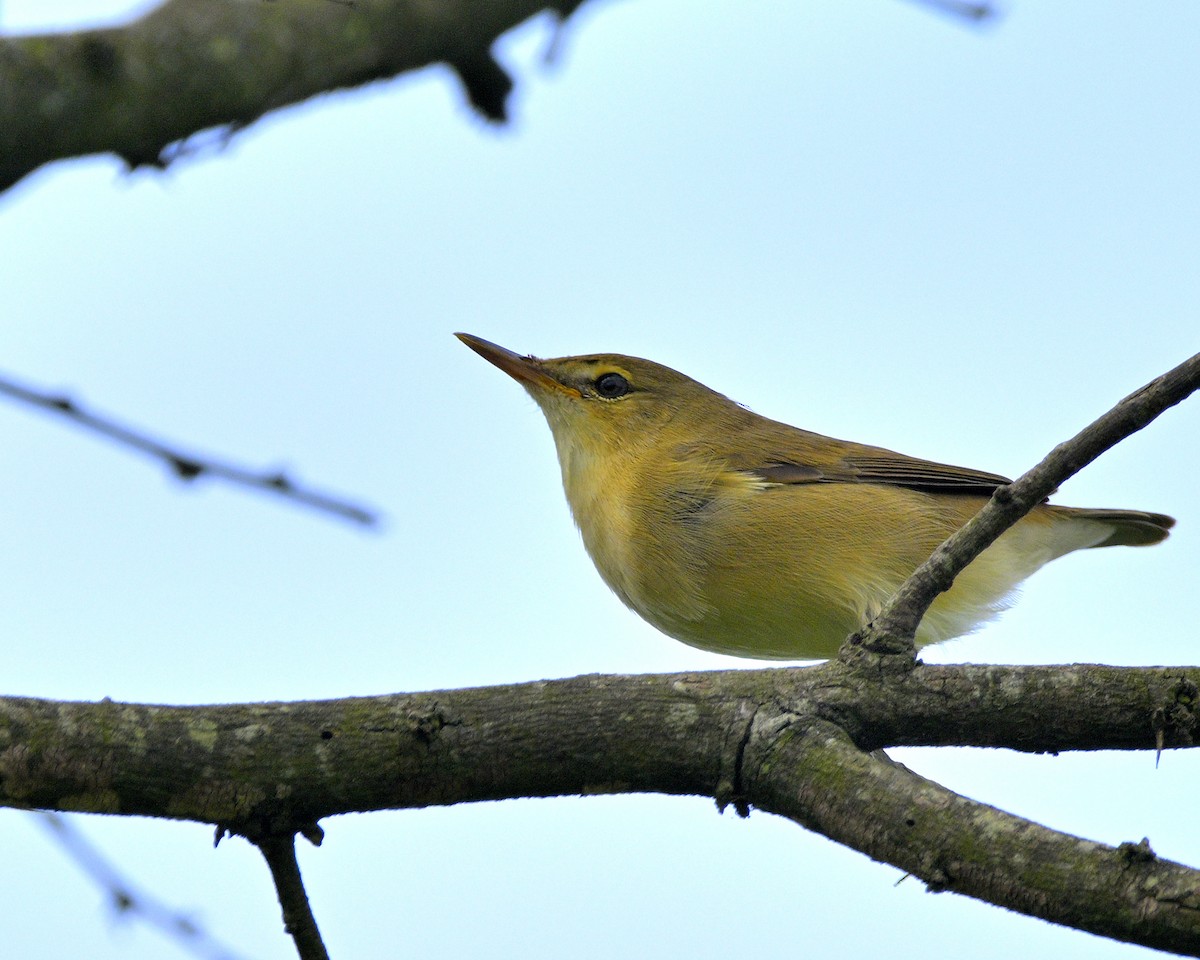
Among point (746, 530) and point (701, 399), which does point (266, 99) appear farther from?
point (701, 399)

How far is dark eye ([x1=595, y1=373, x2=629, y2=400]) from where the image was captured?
6.74m

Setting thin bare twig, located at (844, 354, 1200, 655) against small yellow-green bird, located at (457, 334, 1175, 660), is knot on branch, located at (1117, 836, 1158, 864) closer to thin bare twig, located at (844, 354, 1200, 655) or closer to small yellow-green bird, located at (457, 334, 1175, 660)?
thin bare twig, located at (844, 354, 1200, 655)

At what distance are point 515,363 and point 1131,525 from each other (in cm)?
332

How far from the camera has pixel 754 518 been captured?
18.3ft

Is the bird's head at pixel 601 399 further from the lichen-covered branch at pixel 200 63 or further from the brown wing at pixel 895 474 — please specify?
the lichen-covered branch at pixel 200 63

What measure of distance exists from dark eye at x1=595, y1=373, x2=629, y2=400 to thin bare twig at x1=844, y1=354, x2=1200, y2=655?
3.37 m

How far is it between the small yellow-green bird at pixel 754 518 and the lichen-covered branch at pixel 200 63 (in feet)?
6.75

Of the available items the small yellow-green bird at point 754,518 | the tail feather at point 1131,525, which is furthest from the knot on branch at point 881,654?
the tail feather at point 1131,525

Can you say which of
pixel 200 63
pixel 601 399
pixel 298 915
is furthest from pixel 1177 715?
pixel 601 399

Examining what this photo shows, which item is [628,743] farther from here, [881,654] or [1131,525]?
[1131,525]

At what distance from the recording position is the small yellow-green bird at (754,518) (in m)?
5.42

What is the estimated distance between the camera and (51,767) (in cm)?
312

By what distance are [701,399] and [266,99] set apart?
3301 mm

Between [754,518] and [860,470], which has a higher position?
[860,470]
